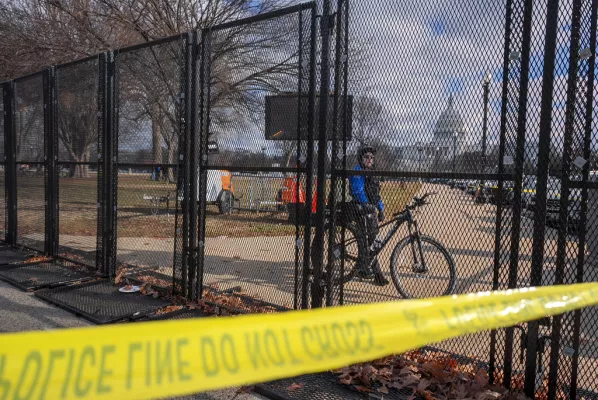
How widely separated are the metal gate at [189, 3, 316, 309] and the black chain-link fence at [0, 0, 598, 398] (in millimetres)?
24

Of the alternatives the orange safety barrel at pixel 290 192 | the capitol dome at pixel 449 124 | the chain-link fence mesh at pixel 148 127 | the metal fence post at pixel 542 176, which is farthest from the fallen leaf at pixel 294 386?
the chain-link fence mesh at pixel 148 127

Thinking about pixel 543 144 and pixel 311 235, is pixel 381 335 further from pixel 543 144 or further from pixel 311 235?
pixel 311 235

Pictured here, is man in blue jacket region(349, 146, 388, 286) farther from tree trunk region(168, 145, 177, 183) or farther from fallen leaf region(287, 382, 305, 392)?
tree trunk region(168, 145, 177, 183)

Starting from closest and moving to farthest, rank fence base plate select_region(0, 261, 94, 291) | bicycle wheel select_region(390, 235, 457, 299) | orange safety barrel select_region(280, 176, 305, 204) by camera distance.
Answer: bicycle wheel select_region(390, 235, 457, 299), orange safety barrel select_region(280, 176, 305, 204), fence base plate select_region(0, 261, 94, 291)

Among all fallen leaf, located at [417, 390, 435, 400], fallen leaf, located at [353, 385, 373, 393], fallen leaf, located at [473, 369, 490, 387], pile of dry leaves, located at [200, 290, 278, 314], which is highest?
pile of dry leaves, located at [200, 290, 278, 314]

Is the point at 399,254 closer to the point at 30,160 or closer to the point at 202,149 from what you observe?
the point at 202,149

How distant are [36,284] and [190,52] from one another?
3.54 meters

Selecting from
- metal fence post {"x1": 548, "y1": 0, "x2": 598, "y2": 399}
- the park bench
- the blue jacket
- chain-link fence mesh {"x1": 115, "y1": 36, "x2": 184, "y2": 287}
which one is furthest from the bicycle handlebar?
the park bench

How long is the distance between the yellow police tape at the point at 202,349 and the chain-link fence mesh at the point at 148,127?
14.2 ft

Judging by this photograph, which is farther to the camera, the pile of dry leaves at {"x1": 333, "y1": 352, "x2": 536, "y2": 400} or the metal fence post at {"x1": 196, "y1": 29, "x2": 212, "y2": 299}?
the metal fence post at {"x1": 196, "y1": 29, "x2": 212, "y2": 299}

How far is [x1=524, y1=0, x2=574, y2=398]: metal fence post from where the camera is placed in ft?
10.2

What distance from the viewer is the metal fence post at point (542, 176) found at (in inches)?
122

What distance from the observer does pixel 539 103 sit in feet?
10.4

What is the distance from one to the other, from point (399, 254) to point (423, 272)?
0.44m
